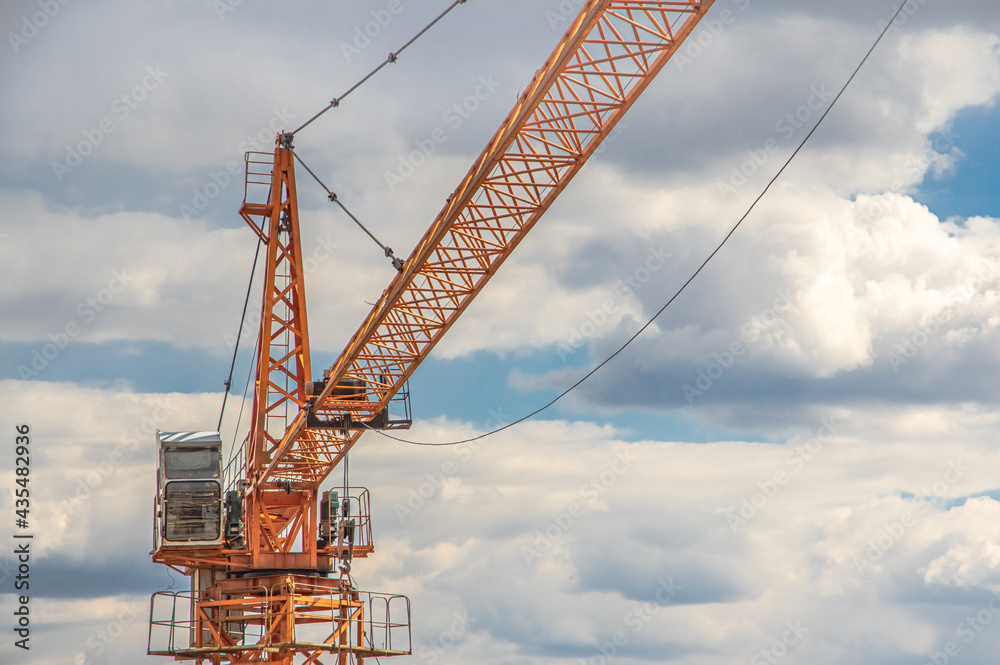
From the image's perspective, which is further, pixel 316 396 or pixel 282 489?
pixel 282 489

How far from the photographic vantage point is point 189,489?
43844 millimetres

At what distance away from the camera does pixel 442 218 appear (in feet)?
127

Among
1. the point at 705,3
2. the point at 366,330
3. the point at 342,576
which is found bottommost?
the point at 342,576

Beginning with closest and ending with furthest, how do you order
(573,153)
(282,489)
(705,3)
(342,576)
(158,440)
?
(705,3) < (573,153) < (158,440) < (342,576) < (282,489)

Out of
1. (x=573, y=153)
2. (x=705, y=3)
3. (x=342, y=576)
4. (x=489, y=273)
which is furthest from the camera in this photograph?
(x=342, y=576)

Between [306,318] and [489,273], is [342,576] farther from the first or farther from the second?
[489,273]

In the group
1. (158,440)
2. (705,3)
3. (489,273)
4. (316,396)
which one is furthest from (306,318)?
(705,3)

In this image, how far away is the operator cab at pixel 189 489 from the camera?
43625 millimetres

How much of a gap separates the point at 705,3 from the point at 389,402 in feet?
60.6

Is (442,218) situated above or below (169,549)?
above

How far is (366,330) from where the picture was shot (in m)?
42.4

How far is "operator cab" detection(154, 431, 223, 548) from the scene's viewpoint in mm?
43625

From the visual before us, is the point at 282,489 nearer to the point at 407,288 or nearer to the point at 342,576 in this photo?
the point at 342,576

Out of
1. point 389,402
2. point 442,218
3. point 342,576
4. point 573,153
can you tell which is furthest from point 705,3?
point 342,576
